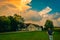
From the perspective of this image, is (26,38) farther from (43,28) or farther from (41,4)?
(41,4)

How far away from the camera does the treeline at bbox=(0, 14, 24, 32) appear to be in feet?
8.66

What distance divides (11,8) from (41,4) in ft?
1.47

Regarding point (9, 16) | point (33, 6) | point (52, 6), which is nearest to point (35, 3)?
point (33, 6)

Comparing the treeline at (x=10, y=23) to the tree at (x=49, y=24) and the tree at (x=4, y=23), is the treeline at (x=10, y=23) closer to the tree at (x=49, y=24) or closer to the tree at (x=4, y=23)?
the tree at (x=4, y=23)

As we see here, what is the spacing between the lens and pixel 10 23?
2648 mm

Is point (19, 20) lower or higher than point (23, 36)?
higher

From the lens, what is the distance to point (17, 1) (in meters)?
2.73

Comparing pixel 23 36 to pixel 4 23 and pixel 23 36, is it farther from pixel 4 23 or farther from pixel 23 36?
pixel 4 23

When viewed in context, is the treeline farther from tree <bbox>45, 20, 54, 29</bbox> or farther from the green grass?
tree <bbox>45, 20, 54, 29</bbox>

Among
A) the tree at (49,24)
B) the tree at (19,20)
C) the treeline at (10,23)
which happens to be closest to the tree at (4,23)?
the treeline at (10,23)

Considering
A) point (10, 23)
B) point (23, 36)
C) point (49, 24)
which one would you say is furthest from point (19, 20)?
point (49, 24)

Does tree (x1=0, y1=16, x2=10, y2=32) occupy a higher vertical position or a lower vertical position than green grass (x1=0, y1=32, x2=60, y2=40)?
higher

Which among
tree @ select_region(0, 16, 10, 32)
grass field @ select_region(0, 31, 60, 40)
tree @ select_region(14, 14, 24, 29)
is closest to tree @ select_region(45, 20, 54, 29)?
grass field @ select_region(0, 31, 60, 40)

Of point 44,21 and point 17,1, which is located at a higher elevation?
point 17,1
